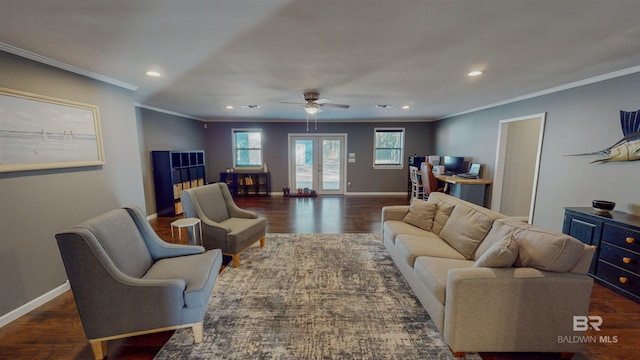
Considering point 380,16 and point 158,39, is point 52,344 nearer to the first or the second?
point 158,39

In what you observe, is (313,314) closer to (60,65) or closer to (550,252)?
(550,252)

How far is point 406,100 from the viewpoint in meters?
4.37

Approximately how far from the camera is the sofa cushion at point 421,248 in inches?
94.1

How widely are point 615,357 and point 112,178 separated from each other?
5.04 metres

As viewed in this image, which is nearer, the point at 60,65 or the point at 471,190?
the point at 60,65

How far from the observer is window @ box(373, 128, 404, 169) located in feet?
25.2

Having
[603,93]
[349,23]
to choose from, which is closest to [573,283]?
[349,23]

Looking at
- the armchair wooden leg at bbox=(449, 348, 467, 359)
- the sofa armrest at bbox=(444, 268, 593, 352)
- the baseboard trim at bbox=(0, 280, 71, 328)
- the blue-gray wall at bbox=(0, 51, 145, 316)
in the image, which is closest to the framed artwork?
the blue-gray wall at bbox=(0, 51, 145, 316)

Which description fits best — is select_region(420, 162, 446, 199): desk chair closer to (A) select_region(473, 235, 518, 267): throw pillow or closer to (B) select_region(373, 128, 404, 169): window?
(B) select_region(373, 128, 404, 169): window

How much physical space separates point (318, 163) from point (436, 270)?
5.99 metres

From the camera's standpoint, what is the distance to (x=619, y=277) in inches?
96.4

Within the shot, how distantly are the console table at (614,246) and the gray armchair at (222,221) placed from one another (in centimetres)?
392

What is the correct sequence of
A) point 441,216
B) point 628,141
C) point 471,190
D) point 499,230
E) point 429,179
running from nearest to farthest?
point 499,230
point 628,141
point 441,216
point 471,190
point 429,179

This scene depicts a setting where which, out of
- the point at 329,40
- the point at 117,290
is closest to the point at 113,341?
the point at 117,290
